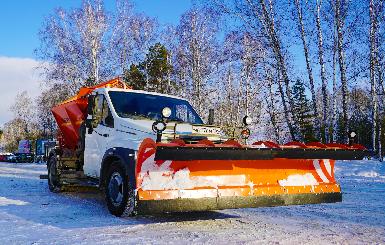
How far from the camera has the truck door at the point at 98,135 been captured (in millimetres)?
6863

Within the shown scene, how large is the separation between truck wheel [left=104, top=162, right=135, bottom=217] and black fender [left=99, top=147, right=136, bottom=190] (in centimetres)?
11

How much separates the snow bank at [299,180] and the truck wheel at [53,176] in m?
5.25

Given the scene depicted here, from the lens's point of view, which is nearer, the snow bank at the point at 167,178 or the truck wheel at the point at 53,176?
the snow bank at the point at 167,178

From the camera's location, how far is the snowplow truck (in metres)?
4.98

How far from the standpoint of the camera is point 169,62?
31828 mm

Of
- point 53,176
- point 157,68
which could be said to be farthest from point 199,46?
point 53,176

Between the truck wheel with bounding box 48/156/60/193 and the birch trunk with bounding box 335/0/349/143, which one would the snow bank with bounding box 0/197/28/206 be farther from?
the birch trunk with bounding box 335/0/349/143

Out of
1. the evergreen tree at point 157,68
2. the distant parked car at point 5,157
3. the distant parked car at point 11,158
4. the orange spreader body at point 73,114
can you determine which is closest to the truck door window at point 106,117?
the orange spreader body at point 73,114

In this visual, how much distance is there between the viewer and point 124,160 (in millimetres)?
5523

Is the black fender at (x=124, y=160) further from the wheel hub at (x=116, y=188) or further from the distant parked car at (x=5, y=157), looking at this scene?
the distant parked car at (x=5, y=157)

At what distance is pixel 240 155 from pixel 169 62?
A: 27.3 m

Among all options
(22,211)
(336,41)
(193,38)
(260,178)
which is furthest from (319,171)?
(193,38)

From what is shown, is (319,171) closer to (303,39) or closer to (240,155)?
(240,155)

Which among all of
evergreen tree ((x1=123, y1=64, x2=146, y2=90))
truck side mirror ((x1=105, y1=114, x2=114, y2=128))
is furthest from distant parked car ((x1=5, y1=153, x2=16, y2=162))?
truck side mirror ((x1=105, y1=114, x2=114, y2=128))
